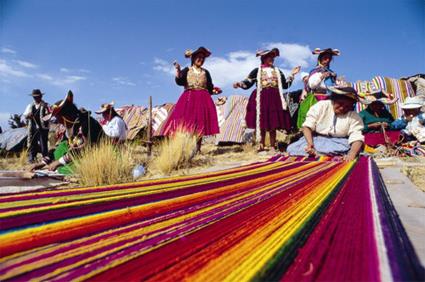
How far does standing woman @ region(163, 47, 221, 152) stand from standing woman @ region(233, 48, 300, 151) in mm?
537

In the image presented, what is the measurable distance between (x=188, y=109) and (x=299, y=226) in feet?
13.9

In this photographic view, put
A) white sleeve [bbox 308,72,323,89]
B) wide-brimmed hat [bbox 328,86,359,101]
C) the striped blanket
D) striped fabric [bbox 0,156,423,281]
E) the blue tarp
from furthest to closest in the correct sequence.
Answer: the blue tarp
the striped blanket
white sleeve [bbox 308,72,323,89]
wide-brimmed hat [bbox 328,86,359,101]
striped fabric [bbox 0,156,423,281]

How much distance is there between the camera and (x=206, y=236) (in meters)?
0.89

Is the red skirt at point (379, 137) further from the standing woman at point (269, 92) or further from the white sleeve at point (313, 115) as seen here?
the white sleeve at point (313, 115)

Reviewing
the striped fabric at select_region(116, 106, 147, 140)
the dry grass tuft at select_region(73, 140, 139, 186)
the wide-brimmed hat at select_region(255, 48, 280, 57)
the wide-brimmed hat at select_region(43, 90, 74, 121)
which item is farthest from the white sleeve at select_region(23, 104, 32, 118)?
the wide-brimmed hat at select_region(255, 48, 280, 57)

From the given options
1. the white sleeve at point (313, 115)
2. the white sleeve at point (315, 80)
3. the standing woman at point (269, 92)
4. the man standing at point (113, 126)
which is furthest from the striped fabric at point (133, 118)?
the white sleeve at point (313, 115)

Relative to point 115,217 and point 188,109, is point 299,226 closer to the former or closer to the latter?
point 115,217

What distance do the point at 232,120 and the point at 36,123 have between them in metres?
4.09

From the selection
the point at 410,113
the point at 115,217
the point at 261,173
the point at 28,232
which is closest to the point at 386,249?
the point at 115,217

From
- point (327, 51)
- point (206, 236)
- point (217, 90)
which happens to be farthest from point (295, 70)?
point (206, 236)

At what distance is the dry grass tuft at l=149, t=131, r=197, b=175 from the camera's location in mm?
3805

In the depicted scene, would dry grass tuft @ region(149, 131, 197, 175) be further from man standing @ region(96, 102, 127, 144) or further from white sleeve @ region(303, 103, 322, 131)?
white sleeve @ region(303, 103, 322, 131)

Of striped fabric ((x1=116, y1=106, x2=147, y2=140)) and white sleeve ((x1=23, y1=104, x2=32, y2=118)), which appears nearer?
white sleeve ((x1=23, y1=104, x2=32, y2=118))

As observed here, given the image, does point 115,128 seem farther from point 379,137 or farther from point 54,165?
point 379,137
